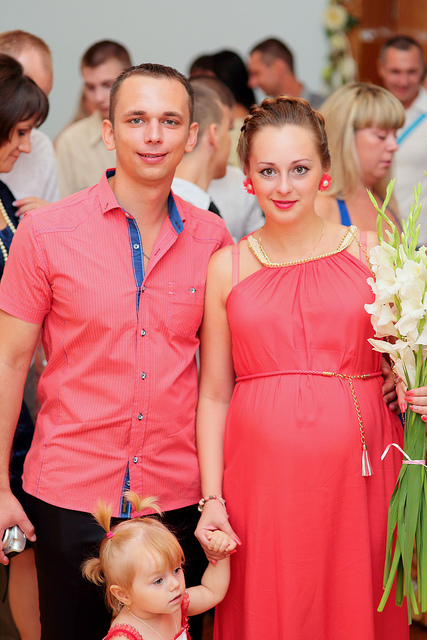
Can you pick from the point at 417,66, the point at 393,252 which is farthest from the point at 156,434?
the point at 417,66

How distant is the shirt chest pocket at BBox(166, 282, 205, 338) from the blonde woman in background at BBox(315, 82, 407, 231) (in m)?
1.20

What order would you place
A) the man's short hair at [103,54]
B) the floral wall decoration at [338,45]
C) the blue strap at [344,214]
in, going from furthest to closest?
the floral wall decoration at [338,45], the man's short hair at [103,54], the blue strap at [344,214]

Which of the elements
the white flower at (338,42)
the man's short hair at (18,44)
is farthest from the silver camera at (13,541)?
the white flower at (338,42)

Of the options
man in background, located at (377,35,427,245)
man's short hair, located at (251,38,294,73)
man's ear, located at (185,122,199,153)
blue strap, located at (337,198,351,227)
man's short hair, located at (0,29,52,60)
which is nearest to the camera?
man's ear, located at (185,122,199,153)

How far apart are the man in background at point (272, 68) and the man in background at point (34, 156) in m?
2.52

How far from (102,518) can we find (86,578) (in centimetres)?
22

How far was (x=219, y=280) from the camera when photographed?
2.11 metres

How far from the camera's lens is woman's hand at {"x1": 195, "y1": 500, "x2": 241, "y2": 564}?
197 centimetres

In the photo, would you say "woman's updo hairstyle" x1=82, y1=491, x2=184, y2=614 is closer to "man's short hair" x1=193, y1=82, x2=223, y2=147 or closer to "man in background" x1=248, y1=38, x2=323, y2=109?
"man's short hair" x1=193, y1=82, x2=223, y2=147

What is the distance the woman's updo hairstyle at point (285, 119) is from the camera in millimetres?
2014

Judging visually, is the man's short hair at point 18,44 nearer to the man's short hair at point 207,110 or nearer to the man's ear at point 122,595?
the man's short hair at point 207,110

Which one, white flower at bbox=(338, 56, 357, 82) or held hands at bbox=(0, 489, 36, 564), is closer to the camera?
held hands at bbox=(0, 489, 36, 564)

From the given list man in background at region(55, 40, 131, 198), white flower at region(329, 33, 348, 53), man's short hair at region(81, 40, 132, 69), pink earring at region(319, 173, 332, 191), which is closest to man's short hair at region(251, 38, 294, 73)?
white flower at region(329, 33, 348, 53)

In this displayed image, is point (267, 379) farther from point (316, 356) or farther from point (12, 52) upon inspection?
point (12, 52)
